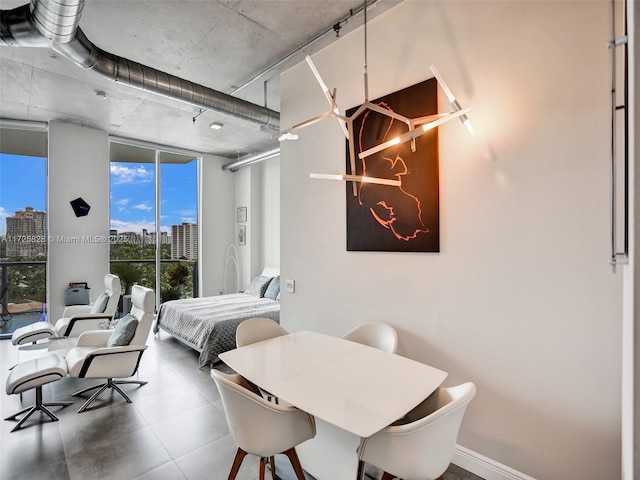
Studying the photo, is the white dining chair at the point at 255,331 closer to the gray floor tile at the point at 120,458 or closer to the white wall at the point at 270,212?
the gray floor tile at the point at 120,458

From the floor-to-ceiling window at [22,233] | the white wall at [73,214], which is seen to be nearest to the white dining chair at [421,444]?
the white wall at [73,214]

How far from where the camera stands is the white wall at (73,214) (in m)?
5.04

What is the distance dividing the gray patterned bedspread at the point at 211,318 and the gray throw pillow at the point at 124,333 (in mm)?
910

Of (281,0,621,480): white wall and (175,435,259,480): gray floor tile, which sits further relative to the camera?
(175,435,259,480): gray floor tile

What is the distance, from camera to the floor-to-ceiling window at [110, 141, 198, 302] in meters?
5.96

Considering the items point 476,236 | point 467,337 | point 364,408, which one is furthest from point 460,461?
point 476,236

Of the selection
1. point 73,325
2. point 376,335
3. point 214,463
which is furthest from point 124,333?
point 376,335

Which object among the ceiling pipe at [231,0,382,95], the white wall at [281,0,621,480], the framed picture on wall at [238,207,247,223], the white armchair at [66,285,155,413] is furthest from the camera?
the framed picture on wall at [238,207,247,223]

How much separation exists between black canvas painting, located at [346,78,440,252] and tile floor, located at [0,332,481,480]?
5.29ft

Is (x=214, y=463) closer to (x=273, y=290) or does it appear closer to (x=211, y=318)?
(x=211, y=318)

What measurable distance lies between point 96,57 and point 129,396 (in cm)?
306

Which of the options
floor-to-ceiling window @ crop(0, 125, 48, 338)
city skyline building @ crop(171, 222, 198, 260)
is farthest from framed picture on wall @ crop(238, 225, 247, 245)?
floor-to-ceiling window @ crop(0, 125, 48, 338)

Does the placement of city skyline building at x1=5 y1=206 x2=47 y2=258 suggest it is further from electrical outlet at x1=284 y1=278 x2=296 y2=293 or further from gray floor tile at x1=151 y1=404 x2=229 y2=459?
electrical outlet at x1=284 y1=278 x2=296 y2=293

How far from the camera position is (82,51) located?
251 centimetres
